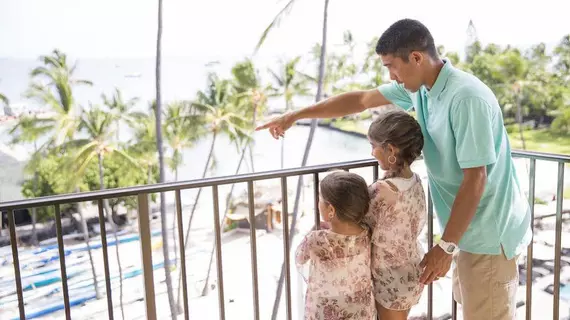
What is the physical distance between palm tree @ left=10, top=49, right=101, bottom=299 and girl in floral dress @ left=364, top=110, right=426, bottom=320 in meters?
19.1

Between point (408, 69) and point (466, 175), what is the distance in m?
0.33

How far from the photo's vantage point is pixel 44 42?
782 inches

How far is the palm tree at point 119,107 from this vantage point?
19.7 meters

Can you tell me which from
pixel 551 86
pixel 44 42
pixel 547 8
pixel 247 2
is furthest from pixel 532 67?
pixel 44 42

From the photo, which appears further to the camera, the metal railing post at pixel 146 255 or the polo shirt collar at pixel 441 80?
the metal railing post at pixel 146 255

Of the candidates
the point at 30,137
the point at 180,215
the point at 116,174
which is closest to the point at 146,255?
the point at 180,215

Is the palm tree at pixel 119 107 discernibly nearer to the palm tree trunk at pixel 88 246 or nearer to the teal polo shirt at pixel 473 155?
the palm tree trunk at pixel 88 246

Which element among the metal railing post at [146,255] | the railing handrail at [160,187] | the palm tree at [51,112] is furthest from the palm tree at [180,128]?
the railing handrail at [160,187]

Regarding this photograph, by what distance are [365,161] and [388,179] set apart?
0.46m

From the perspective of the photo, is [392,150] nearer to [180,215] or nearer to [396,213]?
[396,213]

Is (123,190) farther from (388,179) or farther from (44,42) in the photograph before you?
(44,42)

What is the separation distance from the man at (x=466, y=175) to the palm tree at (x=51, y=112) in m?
19.1

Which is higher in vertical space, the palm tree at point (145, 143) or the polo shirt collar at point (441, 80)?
the polo shirt collar at point (441, 80)

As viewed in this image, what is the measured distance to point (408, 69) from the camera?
57.1 inches
